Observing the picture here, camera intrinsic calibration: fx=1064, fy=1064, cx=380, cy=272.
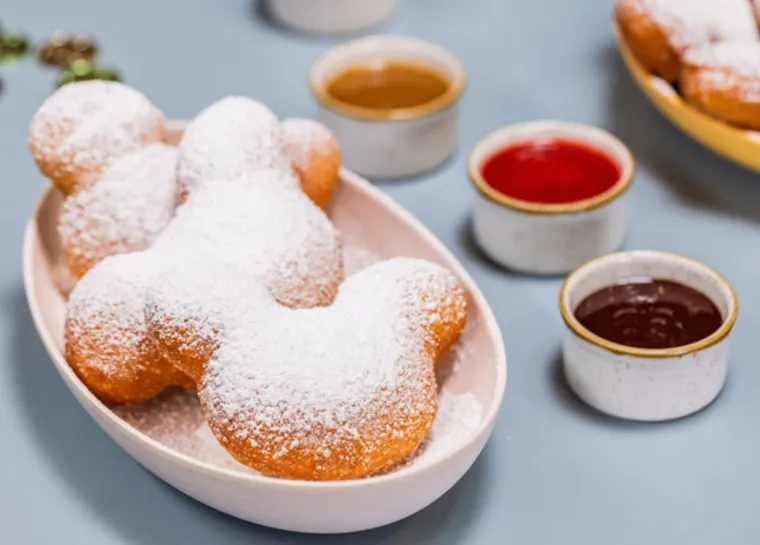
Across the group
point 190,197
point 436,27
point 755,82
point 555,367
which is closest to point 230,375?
point 190,197

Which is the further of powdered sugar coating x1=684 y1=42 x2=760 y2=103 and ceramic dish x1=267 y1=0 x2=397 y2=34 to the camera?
ceramic dish x1=267 y1=0 x2=397 y2=34

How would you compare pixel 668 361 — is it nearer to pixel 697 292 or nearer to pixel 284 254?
pixel 697 292

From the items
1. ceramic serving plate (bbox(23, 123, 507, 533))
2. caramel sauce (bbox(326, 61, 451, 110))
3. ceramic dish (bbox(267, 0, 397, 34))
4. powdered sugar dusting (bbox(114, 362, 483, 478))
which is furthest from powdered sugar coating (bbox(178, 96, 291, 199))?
ceramic dish (bbox(267, 0, 397, 34))

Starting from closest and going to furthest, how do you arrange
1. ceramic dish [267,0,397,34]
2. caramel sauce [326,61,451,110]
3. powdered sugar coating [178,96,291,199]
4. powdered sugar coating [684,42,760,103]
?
powdered sugar coating [178,96,291,199] < powdered sugar coating [684,42,760,103] < caramel sauce [326,61,451,110] < ceramic dish [267,0,397,34]

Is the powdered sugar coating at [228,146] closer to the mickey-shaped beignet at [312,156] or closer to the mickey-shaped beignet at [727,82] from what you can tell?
the mickey-shaped beignet at [312,156]

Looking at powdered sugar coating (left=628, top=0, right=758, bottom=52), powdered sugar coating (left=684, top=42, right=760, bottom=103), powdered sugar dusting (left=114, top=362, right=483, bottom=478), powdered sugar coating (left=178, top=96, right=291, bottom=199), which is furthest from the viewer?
powdered sugar coating (left=628, top=0, right=758, bottom=52)

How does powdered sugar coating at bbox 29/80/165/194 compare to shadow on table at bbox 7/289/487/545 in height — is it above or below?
above

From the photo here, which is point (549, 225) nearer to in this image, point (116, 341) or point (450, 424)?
point (450, 424)

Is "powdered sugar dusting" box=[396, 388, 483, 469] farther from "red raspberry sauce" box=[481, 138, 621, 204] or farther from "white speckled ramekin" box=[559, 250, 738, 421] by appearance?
"red raspberry sauce" box=[481, 138, 621, 204]
